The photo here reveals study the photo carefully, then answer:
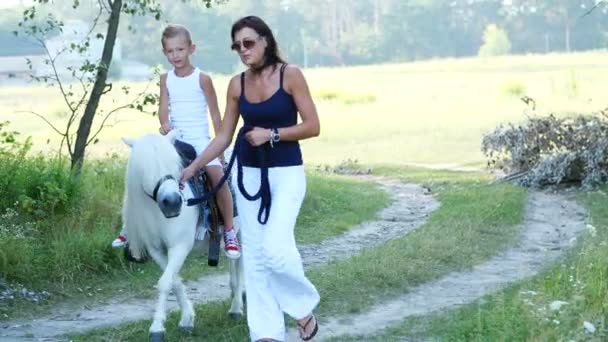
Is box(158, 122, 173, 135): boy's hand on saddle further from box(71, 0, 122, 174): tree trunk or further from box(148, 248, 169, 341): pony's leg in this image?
box(71, 0, 122, 174): tree trunk

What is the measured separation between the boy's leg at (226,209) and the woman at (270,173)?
3.73ft

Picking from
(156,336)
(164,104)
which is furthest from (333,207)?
(156,336)

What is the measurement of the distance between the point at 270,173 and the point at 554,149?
1095 cm

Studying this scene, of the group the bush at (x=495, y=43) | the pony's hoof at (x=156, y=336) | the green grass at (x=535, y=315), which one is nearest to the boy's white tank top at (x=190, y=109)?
the pony's hoof at (x=156, y=336)

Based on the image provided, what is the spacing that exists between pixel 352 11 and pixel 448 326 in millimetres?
77740

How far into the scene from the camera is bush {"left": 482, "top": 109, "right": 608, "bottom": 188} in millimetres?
15117

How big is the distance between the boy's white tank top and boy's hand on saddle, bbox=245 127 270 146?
1502 mm

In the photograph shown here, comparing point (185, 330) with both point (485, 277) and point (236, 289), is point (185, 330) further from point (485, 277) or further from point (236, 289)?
point (485, 277)

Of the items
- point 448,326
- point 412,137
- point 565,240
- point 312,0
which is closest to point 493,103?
point 412,137

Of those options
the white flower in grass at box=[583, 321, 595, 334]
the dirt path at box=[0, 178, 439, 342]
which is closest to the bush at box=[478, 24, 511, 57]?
the dirt path at box=[0, 178, 439, 342]

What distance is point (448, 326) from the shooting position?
721 centimetres

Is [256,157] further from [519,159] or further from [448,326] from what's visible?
[519,159]

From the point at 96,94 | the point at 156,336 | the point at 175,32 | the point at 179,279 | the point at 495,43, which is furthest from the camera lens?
the point at 495,43

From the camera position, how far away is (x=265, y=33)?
19.5 feet
